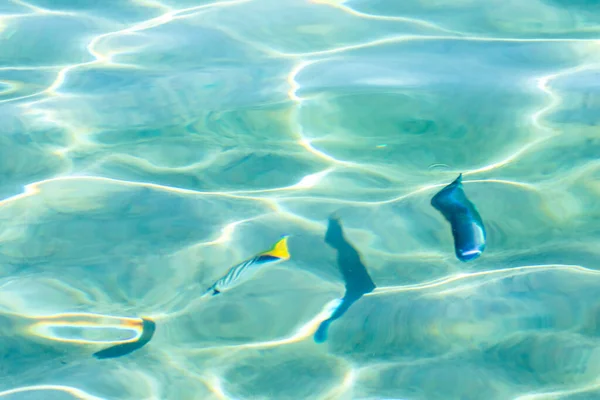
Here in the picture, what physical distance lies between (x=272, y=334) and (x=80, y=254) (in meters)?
0.99

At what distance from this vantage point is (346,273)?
2.71 metres

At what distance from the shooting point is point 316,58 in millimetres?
4105

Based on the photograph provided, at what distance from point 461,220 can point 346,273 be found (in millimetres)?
529

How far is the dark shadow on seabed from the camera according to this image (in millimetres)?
2497

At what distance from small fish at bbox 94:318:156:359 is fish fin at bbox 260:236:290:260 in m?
0.56

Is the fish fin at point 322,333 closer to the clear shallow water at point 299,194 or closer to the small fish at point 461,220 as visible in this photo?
the clear shallow water at point 299,194

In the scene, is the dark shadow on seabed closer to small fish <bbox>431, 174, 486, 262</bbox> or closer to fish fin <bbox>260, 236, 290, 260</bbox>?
fish fin <bbox>260, 236, 290, 260</bbox>

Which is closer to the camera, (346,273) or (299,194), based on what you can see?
(346,273)

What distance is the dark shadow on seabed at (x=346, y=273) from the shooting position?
250 cm

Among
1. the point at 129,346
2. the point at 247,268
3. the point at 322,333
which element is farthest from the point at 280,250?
the point at 129,346

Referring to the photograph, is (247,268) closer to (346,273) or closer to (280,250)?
(280,250)

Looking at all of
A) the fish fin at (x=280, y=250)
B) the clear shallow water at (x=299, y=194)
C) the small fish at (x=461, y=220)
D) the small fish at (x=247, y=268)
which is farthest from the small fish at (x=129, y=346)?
the small fish at (x=461, y=220)

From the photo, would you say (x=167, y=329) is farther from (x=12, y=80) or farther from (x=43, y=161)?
(x=12, y=80)

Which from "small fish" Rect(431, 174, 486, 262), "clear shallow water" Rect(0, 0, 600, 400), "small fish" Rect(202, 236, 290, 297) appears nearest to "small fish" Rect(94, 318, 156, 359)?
"clear shallow water" Rect(0, 0, 600, 400)
